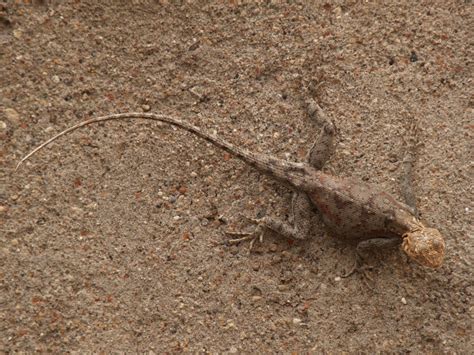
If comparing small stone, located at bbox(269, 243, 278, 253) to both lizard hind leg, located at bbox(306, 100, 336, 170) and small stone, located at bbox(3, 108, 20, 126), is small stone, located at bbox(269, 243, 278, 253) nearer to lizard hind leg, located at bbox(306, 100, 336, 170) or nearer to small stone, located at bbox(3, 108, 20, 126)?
lizard hind leg, located at bbox(306, 100, 336, 170)

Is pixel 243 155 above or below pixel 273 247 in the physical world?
above

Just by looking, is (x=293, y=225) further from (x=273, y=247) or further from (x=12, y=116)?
(x=12, y=116)

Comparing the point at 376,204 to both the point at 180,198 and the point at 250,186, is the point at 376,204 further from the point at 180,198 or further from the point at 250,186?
the point at 180,198

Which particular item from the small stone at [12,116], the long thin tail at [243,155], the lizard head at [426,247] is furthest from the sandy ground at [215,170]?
the lizard head at [426,247]

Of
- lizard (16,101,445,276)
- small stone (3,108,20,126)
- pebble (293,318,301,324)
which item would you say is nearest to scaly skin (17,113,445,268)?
lizard (16,101,445,276)

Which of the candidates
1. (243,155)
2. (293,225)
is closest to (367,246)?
(293,225)

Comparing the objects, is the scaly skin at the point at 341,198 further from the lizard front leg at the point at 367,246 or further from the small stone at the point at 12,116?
the small stone at the point at 12,116
